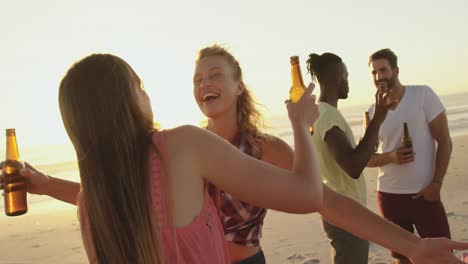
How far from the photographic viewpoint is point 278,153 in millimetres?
2744

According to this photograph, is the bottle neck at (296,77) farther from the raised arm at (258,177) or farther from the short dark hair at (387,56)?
the raised arm at (258,177)

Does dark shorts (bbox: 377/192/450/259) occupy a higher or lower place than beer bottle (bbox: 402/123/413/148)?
lower

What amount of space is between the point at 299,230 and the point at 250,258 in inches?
220

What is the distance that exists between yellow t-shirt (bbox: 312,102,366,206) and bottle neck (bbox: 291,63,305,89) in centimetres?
26

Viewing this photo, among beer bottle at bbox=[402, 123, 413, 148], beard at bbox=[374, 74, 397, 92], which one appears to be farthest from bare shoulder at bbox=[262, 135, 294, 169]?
beard at bbox=[374, 74, 397, 92]

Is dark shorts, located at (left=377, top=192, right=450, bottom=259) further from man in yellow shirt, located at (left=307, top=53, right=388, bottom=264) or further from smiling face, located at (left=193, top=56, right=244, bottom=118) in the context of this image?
smiling face, located at (left=193, top=56, right=244, bottom=118)

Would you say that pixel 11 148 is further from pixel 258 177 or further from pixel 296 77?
pixel 258 177

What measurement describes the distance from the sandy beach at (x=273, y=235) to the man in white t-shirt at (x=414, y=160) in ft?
5.78

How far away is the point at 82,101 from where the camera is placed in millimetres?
1595

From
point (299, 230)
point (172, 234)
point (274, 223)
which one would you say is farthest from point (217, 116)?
point (274, 223)

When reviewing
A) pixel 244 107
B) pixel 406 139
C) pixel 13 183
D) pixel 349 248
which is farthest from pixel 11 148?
pixel 406 139

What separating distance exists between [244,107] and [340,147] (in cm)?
90

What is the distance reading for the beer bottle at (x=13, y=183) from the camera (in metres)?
2.83

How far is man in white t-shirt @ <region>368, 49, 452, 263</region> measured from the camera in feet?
14.3
